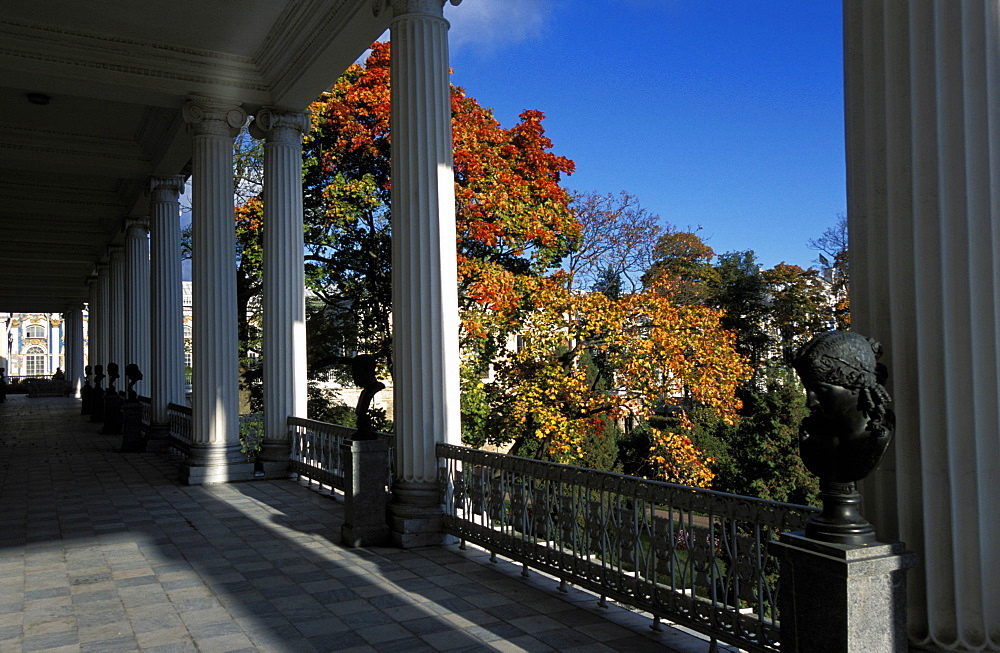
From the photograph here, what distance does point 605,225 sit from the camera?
21.8m

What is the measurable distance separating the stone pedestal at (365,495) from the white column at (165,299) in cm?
1017

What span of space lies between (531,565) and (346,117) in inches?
511

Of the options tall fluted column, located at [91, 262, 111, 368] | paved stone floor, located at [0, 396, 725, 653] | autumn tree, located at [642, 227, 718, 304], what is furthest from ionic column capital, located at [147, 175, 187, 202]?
autumn tree, located at [642, 227, 718, 304]

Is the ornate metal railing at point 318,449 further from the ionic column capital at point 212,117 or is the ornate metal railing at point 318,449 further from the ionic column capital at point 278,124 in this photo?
the ionic column capital at point 212,117

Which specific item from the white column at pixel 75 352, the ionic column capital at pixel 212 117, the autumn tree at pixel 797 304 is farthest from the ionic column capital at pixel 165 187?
the white column at pixel 75 352

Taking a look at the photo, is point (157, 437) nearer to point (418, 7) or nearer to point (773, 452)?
point (418, 7)

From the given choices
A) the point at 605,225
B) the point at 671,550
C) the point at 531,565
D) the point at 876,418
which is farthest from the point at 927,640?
the point at 605,225

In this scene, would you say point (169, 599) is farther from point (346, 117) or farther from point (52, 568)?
point (346, 117)

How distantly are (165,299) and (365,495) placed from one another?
10.7 meters

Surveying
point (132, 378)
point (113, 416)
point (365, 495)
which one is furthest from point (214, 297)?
point (113, 416)

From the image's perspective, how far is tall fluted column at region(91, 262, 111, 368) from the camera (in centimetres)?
2700

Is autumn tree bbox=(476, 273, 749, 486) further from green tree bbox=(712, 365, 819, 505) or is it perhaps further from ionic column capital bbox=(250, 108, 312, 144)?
ionic column capital bbox=(250, 108, 312, 144)

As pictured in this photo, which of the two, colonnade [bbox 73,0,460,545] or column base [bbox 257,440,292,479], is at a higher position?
colonnade [bbox 73,0,460,545]

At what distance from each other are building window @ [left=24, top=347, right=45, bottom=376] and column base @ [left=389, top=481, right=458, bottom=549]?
8080 cm
